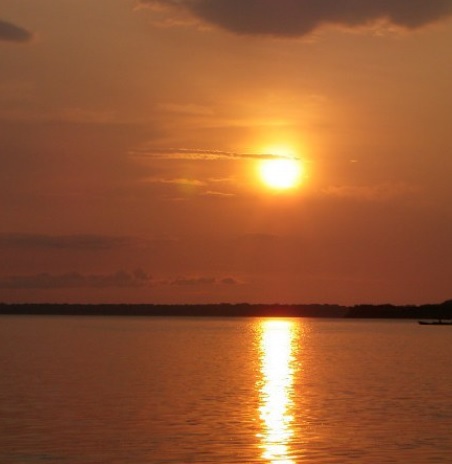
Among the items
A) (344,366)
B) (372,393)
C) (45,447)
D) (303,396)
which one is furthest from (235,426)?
(344,366)

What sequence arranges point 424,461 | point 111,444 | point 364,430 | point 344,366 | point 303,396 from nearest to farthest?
point 424,461 < point 111,444 < point 364,430 < point 303,396 < point 344,366

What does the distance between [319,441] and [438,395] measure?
795 inches

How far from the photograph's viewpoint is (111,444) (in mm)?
36000

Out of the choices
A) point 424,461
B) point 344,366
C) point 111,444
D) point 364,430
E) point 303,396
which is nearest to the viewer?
point 424,461

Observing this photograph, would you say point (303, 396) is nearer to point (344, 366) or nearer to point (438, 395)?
point (438, 395)

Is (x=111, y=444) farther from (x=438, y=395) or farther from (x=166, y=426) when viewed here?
(x=438, y=395)

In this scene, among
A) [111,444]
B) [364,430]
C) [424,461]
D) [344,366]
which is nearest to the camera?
[424,461]

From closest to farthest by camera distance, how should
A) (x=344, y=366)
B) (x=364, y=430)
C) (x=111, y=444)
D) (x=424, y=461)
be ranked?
(x=424, y=461) < (x=111, y=444) < (x=364, y=430) < (x=344, y=366)

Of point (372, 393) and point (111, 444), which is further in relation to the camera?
point (372, 393)

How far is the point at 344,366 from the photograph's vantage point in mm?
80438

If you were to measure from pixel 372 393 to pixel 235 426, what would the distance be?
17.6 m

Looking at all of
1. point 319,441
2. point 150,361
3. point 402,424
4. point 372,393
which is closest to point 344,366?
point 150,361

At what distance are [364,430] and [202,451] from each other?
8.76 meters

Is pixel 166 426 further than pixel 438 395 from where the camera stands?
No
